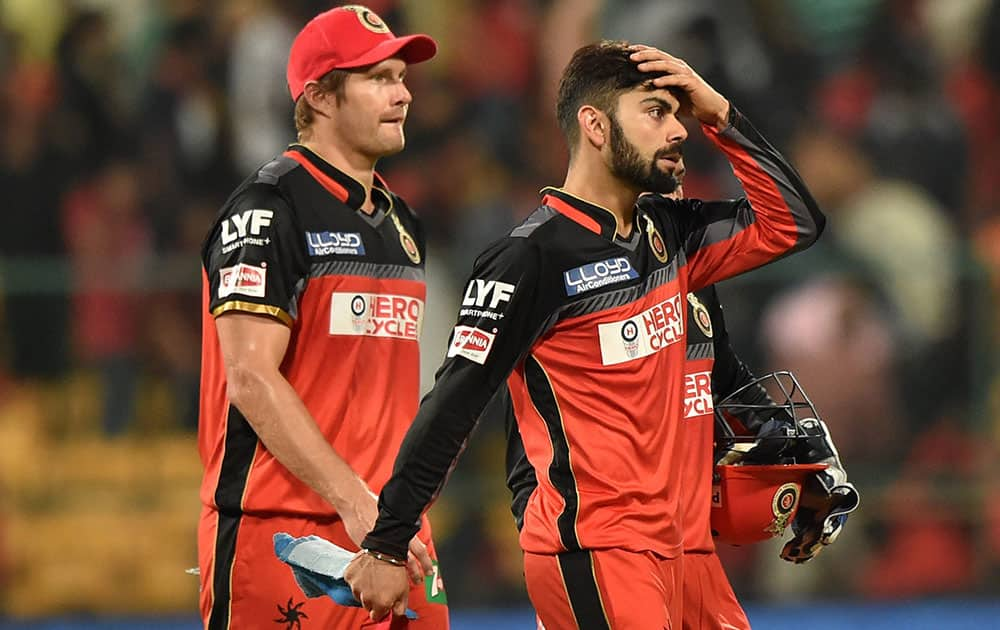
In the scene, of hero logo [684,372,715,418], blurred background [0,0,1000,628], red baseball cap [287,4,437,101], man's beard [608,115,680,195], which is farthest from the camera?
blurred background [0,0,1000,628]

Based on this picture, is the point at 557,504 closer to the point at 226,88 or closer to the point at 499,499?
the point at 499,499

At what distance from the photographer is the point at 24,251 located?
9750 mm

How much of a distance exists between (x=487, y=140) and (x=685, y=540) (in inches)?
252

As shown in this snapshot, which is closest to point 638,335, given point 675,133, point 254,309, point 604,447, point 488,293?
point 604,447

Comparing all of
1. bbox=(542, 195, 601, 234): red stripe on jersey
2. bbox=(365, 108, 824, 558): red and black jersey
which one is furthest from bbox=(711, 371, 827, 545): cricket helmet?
bbox=(542, 195, 601, 234): red stripe on jersey

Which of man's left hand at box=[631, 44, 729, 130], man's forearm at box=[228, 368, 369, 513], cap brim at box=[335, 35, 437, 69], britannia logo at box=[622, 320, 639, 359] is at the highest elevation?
cap brim at box=[335, 35, 437, 69]

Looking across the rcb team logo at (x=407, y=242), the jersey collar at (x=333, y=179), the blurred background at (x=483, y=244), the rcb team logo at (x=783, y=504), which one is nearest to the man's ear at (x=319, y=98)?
the jersey collar at (x=333, y=179)

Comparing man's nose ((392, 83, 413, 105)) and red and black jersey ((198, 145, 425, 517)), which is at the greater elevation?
man's nose ((392, 83, 413, 105))

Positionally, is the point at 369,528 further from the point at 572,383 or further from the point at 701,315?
the point at 701,315

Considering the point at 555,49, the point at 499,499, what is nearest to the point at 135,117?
the point at 555,49

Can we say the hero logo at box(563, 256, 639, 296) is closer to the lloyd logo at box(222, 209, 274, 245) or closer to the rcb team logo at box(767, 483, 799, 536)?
the rcb team logo at box(767, 483, 799, 536)

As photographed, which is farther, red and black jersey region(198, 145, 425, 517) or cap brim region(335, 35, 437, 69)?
cap brim region(335, 35, 437, 69)

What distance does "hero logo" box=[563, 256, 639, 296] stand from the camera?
4.18 m

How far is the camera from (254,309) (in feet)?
14.3
